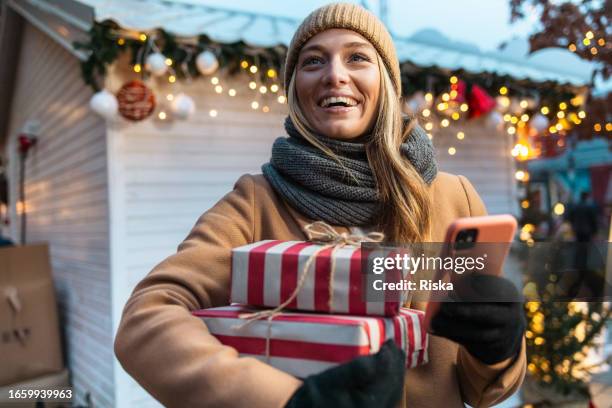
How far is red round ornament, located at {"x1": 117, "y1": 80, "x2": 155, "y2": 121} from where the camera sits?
10.7ft

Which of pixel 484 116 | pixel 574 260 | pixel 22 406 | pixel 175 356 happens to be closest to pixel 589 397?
pixel 484 116

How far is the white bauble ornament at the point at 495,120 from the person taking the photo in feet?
15.8

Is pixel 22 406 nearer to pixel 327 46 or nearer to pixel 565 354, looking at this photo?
pixel 327 46

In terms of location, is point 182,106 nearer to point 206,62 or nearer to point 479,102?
point 206,62

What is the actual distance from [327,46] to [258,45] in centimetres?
239

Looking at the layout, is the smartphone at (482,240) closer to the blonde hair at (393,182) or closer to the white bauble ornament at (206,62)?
the blonde hair at (393,182)

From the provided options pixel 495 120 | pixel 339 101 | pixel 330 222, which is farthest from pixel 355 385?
pixel 495 120

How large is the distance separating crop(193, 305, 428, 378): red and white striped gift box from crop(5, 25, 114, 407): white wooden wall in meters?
2.90

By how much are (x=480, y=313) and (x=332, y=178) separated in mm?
534

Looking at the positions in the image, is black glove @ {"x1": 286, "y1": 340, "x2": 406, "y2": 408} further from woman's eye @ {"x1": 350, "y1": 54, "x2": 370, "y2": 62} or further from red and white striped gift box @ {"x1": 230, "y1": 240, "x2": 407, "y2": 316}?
woman's eye @ {"x1": 350, "y1": 54, "x2": 370, "y2": 62}

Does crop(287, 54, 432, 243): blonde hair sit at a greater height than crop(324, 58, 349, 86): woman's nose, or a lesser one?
lesser

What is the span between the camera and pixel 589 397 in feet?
13.1

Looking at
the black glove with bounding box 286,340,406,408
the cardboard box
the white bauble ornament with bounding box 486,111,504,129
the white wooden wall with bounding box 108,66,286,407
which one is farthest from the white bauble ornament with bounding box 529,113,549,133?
the cardboard box

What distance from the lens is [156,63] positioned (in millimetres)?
3164
